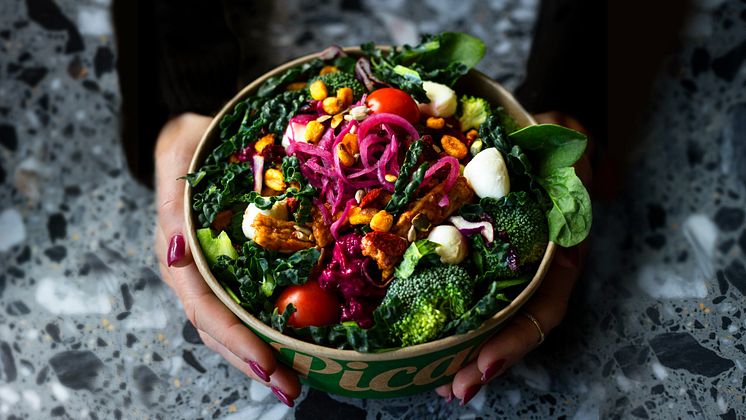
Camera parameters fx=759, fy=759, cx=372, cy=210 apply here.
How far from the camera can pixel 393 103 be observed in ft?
5.55

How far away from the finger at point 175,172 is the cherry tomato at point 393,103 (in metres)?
0.50

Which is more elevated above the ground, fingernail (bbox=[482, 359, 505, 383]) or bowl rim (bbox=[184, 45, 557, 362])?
bowl rim (bbox=[184, 45, 557, 362])

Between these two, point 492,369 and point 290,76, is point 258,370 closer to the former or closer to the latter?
point 492,369

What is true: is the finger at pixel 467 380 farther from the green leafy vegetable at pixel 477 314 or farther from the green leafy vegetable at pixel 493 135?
the green leafy vegetable at pixel 493 135

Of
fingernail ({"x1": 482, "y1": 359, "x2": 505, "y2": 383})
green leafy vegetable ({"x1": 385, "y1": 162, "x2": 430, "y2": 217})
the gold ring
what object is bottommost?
fingernail ({"x1": 482, "y1": 359, "x2": 505, "y2": 383})

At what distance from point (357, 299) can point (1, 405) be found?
106 centimetres

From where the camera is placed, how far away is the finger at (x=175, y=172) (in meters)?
1.79

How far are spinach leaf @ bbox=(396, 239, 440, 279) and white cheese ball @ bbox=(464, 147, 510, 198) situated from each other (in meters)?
0.17

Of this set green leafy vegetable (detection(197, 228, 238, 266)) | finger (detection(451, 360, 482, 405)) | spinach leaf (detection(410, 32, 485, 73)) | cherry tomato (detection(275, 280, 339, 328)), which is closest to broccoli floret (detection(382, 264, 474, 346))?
cherry tomato (detection(275, 280, 339, 328))

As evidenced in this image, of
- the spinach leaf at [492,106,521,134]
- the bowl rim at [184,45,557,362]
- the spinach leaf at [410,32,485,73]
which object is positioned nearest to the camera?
the bowl rim at [184,45,557,362]

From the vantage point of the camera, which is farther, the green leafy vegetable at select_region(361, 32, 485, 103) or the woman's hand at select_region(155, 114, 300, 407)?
the green leafy vegetable at select_region(361, 32, 485, 103)

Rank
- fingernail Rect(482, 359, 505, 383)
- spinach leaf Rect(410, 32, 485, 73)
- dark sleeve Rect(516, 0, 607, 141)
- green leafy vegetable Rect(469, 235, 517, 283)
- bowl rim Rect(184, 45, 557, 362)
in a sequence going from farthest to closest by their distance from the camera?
1. dark sleeve Rect(516, 0, 607, 141)
2. spinach leaf Rect(410, 32, 485, 73)
3. fingernail Rect(482, 359, 505, 383)
4. green leafy vegetable Rect(469, 235, 517, 283)
5. bowl rim Rect(184, 45, 557, 362)

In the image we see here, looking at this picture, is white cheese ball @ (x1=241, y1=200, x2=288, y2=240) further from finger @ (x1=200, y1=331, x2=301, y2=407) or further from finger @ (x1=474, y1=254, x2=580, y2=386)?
finger @ (x1=474, y1=254, x2=580, y2=386)

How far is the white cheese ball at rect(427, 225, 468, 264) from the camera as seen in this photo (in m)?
1.58
